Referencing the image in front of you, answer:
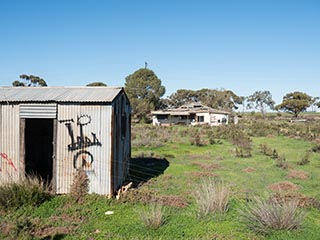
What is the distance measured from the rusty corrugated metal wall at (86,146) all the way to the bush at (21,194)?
80 centimetres

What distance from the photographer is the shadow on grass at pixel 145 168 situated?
12.1m

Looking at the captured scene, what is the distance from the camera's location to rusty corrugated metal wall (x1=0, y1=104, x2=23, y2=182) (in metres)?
9.26

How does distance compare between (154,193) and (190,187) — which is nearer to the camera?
(154,193)

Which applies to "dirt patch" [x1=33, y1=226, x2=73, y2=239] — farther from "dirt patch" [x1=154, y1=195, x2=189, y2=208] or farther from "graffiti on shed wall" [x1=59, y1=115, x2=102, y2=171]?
"dirt patch" [x1=154, y1=195, x2=189, y2=208]

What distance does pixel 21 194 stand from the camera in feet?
26.6

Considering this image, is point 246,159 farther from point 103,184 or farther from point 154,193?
point 103,184

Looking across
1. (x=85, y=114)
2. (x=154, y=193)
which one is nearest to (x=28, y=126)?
(x=85, y=114)

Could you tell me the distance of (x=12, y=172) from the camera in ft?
30.5

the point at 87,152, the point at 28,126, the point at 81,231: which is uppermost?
the point at 28,126

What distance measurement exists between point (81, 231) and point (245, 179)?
24.8 feet

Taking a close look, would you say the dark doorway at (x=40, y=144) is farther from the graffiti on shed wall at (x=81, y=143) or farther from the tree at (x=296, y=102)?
the tree at (x=296, y=102)

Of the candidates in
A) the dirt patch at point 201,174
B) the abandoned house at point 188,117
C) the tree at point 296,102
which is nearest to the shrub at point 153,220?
the dirt patch at point 201,174

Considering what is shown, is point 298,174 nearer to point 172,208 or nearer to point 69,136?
point 172,208

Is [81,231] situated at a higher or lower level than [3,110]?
lower
